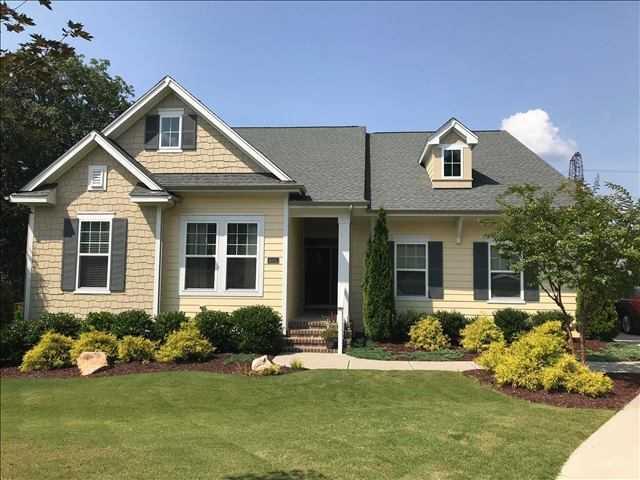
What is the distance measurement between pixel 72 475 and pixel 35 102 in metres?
21.5

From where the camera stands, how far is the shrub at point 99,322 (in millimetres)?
11578

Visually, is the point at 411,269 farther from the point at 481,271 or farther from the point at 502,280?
the point at 502,280

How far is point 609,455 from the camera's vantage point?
5484 mm

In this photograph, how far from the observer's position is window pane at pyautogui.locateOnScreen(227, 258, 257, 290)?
12734 mm

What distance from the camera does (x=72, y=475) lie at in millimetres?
2807

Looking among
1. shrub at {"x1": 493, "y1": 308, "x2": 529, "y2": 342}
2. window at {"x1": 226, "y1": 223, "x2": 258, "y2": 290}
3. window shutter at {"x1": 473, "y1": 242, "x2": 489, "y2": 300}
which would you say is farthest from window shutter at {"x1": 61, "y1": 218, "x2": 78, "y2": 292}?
shrub at {"x1": 493, "y1": 308, "x2": 529, "y2": 342}

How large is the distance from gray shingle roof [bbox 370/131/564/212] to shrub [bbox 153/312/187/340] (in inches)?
251

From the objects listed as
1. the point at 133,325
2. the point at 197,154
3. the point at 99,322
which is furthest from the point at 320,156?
the point at 99,322

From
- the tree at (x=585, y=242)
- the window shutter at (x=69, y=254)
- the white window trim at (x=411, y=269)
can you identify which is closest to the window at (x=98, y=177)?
the window shutter at (x=69, y=254)

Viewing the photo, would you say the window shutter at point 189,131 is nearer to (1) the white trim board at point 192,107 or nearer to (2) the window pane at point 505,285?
(1) the white trim board at point 192,107

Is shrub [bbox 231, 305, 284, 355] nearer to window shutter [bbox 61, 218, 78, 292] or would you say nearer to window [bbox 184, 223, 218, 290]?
window [bbox 184, 223, 218, 290]

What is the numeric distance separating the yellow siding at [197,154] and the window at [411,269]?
4.91 m

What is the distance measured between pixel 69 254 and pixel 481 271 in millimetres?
11344

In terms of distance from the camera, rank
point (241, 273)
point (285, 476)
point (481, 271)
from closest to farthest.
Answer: point (285, 476)
point (241, 273)
point (481, 271)
